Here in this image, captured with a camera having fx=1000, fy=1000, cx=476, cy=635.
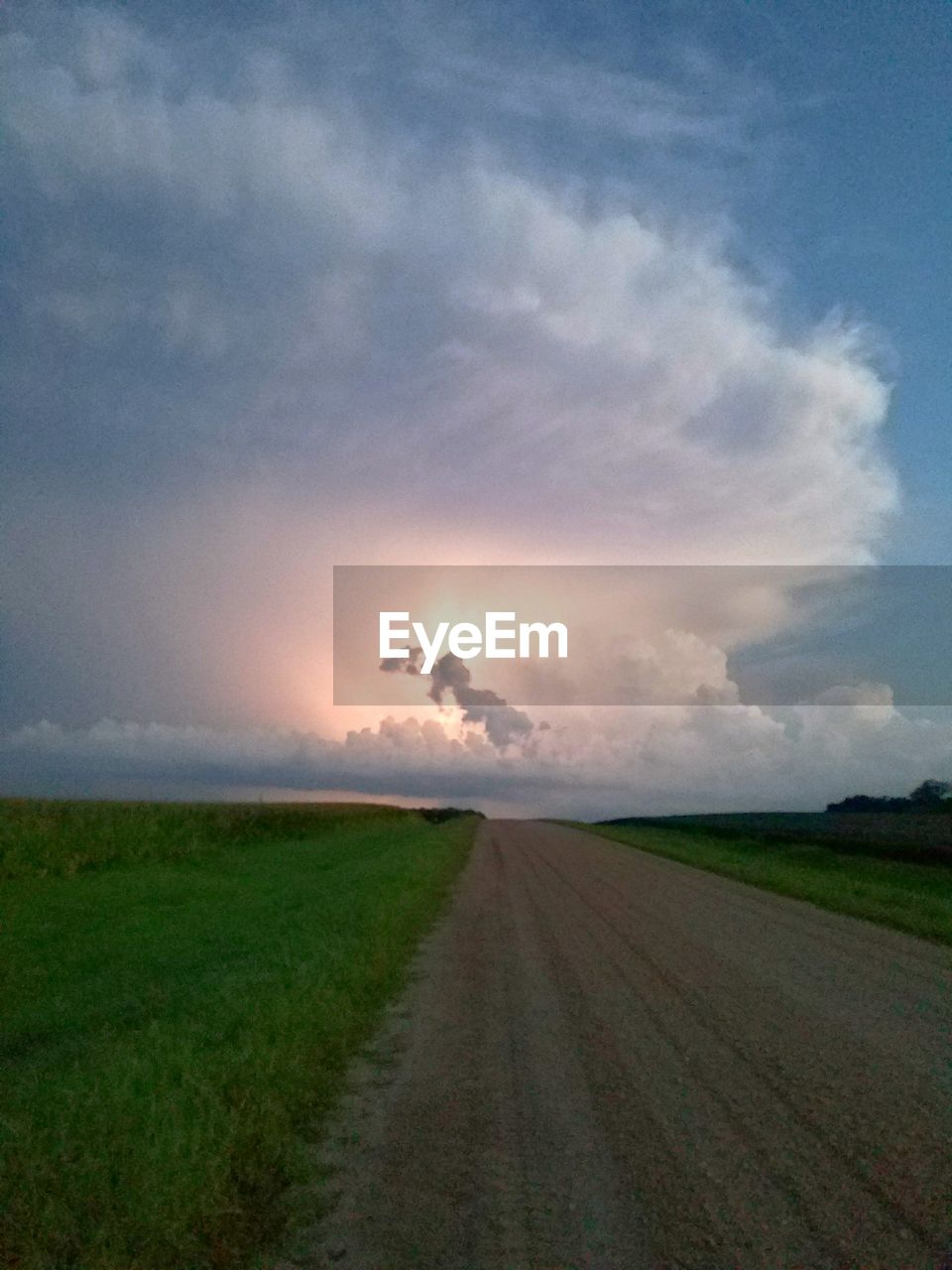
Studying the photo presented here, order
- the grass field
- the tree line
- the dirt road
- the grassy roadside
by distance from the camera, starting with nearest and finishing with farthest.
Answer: the grass field → the dirt road → the grassy roadside → the tree line

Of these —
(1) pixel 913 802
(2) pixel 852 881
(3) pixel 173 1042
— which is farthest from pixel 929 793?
(3) pixel 173 1042

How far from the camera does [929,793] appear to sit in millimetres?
102812

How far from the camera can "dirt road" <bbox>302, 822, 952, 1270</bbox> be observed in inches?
207

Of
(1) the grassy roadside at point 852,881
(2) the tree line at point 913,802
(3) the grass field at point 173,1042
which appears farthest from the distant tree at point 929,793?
(3) the grass field at point 173,1042

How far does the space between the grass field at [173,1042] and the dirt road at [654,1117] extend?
549 mm

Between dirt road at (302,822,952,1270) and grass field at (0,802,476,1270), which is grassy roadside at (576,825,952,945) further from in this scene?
grass field at (0,802,476,1270)

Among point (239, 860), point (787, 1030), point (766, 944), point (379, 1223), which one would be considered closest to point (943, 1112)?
point (787, 1030)

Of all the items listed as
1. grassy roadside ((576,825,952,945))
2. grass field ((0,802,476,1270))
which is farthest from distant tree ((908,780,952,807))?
grass field ((0,802,476,1270))

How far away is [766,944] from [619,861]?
74.3 ft

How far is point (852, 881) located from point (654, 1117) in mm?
25578

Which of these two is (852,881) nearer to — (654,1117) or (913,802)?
(654,1117)

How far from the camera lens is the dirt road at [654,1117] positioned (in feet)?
17.2

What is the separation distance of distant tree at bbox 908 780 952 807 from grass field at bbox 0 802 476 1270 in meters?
86.6

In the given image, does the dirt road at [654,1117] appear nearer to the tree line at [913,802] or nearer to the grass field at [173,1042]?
the grass field at [173,1042]
